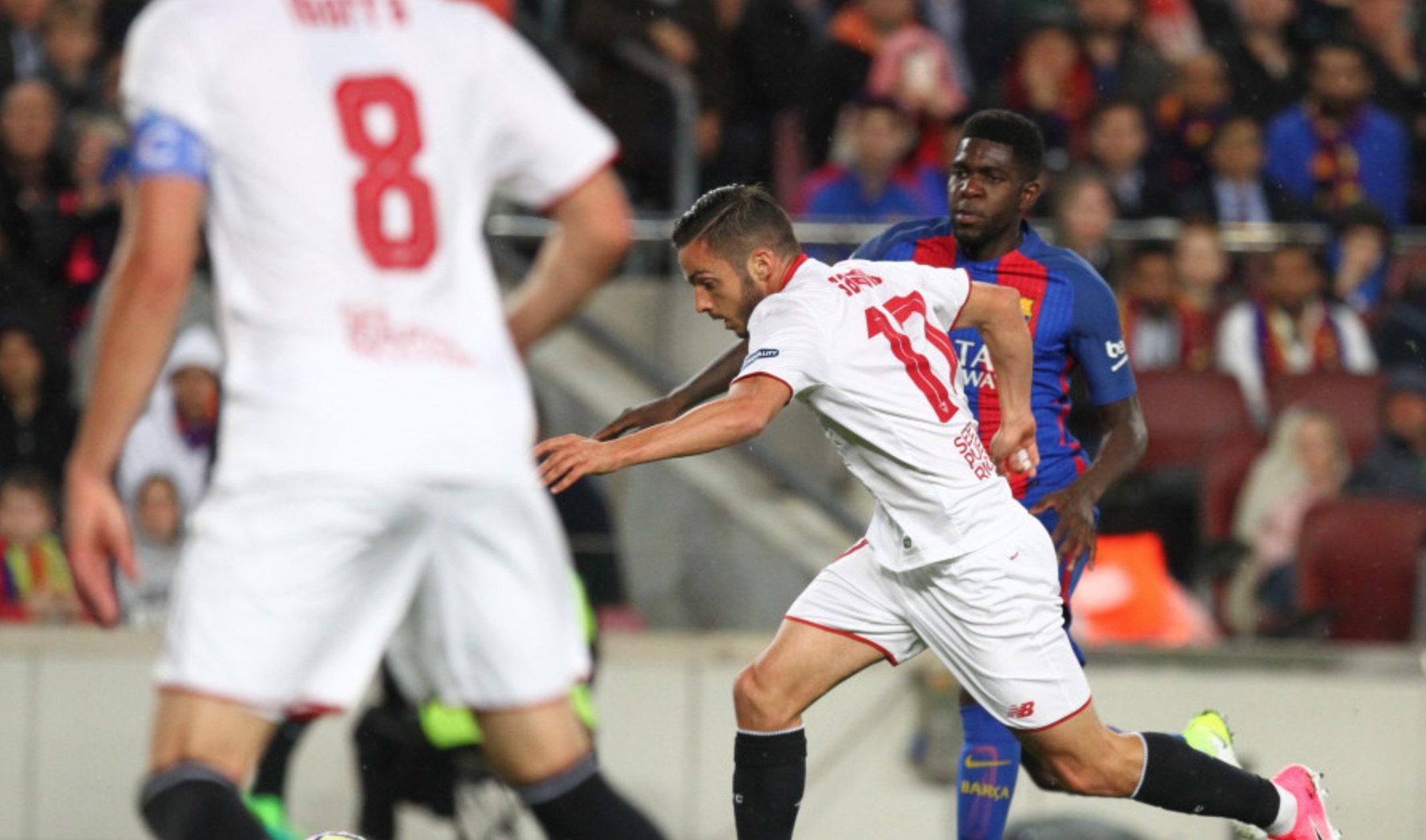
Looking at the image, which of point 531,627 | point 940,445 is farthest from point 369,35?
point 940,445

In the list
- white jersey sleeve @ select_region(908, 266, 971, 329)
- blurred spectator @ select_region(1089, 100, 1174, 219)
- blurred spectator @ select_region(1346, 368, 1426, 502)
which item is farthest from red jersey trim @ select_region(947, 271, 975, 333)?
blurred spectator @ select_region(1089, 100, 1174, 219)

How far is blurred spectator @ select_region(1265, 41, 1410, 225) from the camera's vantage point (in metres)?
9.76

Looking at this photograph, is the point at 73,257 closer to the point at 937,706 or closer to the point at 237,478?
the point at 937,706

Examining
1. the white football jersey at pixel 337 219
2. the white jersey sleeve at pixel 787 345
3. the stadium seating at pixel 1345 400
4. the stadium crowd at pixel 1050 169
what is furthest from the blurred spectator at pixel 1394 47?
the white football jersey at pixel 337 219

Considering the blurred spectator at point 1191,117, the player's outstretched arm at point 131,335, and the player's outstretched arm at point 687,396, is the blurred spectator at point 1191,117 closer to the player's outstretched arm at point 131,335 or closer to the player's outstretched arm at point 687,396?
→ the player's outstretched arm at point 687,396

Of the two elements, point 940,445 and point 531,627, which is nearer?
point 531,627

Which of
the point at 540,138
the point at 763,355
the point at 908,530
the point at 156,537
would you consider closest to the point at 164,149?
the point at 540,138

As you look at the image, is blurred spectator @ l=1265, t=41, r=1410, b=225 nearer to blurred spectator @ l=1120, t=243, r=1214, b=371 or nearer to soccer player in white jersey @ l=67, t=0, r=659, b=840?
blurred spectator @ l=1120, t=243, r=1214, b=371

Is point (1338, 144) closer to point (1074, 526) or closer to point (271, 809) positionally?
point (1074, 526)

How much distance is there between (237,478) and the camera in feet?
10.8

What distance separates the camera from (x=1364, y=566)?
8.20 metres

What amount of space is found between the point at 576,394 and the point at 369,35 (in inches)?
217

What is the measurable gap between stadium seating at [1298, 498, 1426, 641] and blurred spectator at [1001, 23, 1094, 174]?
2160mm

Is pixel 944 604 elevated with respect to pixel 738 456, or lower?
elevated
